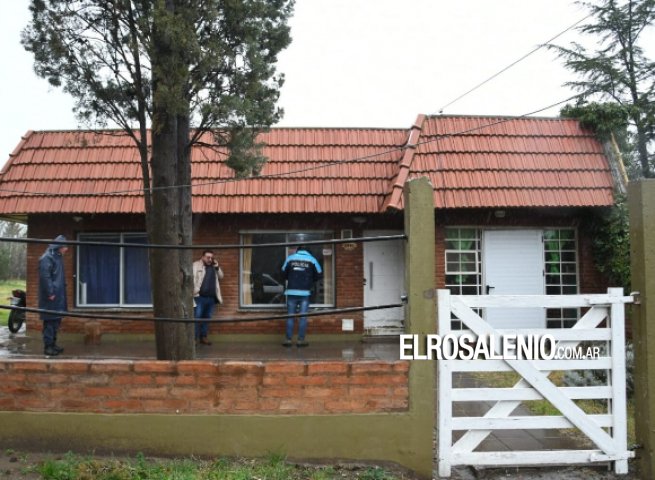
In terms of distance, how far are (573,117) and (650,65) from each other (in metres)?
7.39

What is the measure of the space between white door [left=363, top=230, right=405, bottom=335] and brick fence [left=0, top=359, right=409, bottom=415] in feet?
26.0

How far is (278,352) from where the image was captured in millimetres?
10742

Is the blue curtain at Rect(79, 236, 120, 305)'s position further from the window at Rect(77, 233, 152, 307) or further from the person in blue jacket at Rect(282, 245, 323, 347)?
the person in blue jacket at Rect(282, 245, 323, 347)

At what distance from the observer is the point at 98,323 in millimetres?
12055

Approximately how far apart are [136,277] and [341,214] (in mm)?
4573

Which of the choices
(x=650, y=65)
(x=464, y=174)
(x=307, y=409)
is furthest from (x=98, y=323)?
(x=650, y=65)

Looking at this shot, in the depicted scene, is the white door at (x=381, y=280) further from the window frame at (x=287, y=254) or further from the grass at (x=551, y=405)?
the grass at (x=551, y=405)

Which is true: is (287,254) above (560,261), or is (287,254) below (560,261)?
above

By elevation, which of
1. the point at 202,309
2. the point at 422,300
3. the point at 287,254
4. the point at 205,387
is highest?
the point at 287,254

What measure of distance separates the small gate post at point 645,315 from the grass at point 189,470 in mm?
1907

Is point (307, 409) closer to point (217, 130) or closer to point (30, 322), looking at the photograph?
point (217, 130)

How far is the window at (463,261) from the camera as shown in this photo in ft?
39.9

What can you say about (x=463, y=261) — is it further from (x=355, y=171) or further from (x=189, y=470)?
(x=189, y=470)

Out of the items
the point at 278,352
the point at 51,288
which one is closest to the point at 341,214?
the point at 278,352
